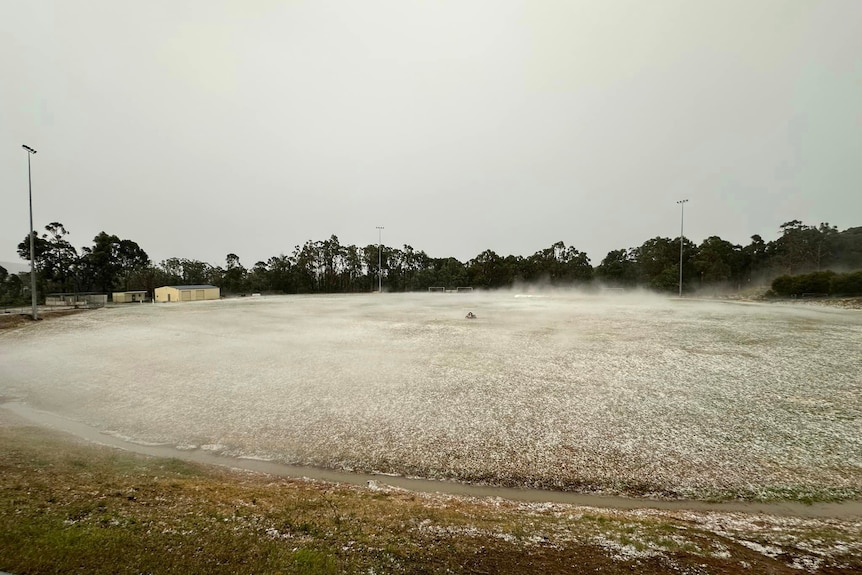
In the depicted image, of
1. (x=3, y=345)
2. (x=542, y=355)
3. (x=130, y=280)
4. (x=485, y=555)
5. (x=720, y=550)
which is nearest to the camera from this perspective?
(x=485, y=555)

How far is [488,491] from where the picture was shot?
7574mm

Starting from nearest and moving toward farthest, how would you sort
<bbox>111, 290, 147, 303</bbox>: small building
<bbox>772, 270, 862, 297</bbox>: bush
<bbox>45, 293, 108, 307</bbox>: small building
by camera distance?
1. <bbox>772, 270, 862, 297</bbox>: bush
2. <bbox>45, 293, 108, 307</bbox>: small building
3. <bbox>111, 290, 147, 303</bbox>: small building

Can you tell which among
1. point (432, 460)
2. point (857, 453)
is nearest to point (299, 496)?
point (432, 460)

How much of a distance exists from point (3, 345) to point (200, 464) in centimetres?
2498

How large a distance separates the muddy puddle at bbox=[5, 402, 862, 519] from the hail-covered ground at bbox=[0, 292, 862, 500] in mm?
268

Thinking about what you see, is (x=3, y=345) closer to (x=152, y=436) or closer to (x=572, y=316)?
(x=152, y=436)

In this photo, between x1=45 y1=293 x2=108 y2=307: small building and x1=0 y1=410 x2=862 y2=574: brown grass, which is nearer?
x1=0 y1=410 x2=862 y2=574: brown grass

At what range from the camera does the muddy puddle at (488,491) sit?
6.86 metres

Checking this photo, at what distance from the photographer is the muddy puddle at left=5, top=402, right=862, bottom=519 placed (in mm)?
6855

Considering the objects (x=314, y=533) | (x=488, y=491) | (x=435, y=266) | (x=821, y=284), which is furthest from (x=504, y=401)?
(x=435, y=266)

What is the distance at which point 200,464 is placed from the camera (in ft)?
27.7

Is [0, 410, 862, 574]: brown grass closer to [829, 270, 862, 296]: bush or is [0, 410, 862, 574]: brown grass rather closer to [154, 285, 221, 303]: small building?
[829, 270, 862, 296]: bush

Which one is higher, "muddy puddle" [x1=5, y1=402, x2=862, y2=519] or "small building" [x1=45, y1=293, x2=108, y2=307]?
"small building" [x1=45, y1=293, x2=108, y2=307]

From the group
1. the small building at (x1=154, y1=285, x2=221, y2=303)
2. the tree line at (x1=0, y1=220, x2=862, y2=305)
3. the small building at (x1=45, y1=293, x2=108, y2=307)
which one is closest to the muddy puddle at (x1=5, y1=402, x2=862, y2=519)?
the small building at (x1=45, y1=293, x2=108, y2=307)
